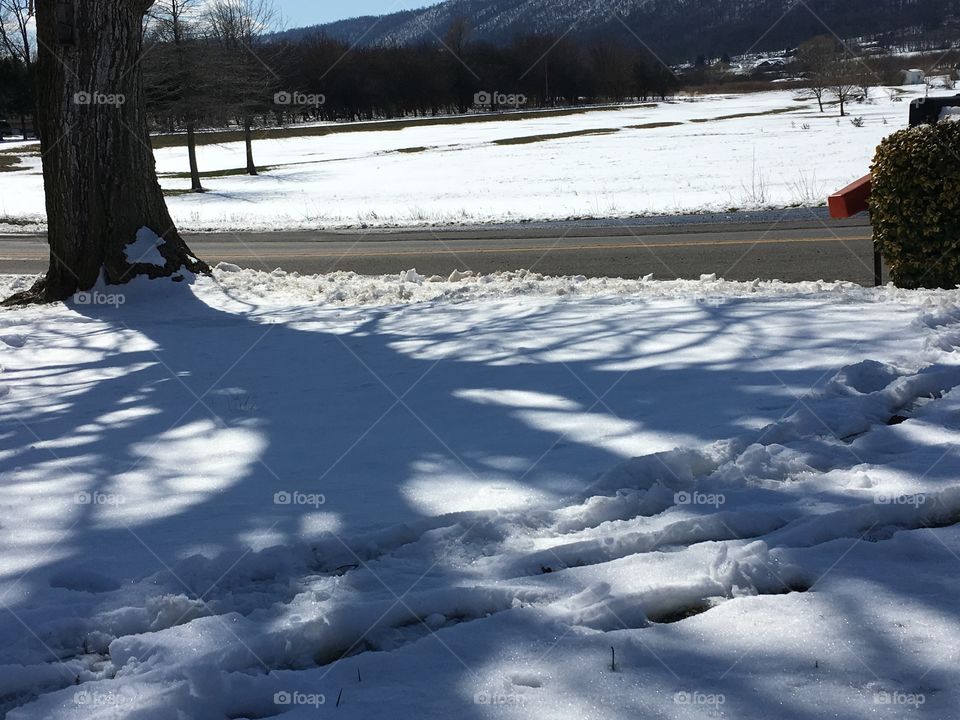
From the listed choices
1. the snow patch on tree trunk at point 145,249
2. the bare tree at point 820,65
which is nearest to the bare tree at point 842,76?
the bare tree at point 820,65

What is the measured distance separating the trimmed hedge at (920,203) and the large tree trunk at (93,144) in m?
6.37

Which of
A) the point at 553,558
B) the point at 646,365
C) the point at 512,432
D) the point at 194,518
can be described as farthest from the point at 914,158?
the point at 194,518

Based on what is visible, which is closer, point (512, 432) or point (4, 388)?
point (512, 432)

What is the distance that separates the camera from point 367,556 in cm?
320

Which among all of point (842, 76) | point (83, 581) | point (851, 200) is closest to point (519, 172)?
point (851, 200)

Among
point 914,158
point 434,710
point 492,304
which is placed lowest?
point 434,710

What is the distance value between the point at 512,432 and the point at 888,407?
1.74 m

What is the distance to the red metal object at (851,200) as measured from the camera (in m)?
7.94

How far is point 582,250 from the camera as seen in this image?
43.8 ft

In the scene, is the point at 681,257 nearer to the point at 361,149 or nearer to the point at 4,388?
the point at 4,388

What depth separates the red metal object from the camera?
7.94 meters

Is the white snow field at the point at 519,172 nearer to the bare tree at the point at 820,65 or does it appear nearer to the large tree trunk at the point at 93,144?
the bare tree at the point at 820,65

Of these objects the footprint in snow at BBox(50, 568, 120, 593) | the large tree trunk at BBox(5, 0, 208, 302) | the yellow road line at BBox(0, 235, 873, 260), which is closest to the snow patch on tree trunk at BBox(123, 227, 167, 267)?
the large tree trunk at BBox(5, 0, 208, 302)

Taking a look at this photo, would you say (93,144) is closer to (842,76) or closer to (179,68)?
(179,68)
